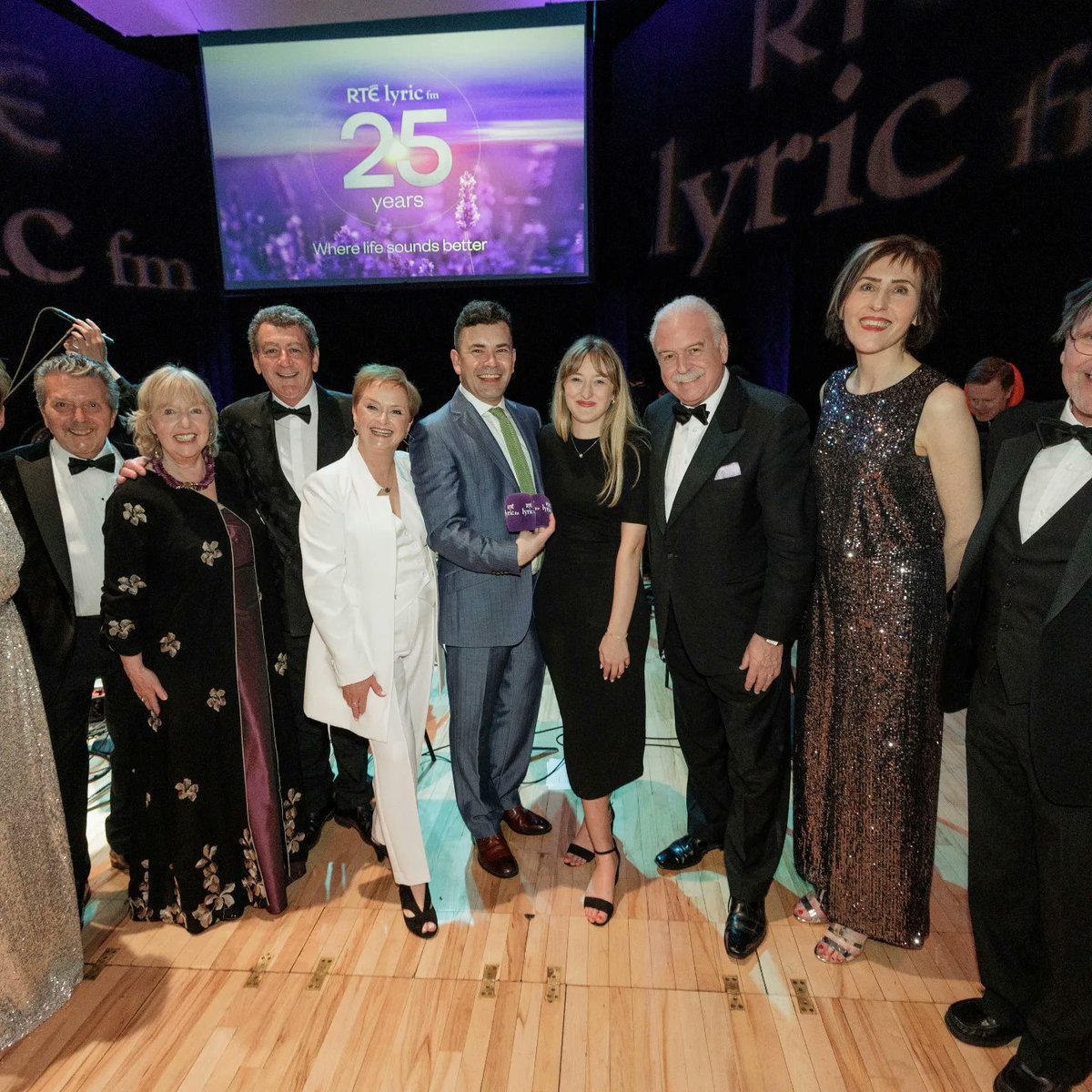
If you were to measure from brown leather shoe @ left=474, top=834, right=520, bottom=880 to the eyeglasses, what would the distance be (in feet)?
7.61

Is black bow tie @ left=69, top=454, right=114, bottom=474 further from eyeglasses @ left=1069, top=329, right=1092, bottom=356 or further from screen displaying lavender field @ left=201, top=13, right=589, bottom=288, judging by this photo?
screen displaying lavender field @ left=201, top=13, right=589, bottom=288

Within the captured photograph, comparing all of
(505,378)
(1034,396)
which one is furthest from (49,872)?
(1034,396)

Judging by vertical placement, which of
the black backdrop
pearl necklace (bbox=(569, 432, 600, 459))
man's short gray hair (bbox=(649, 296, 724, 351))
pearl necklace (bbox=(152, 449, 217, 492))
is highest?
the black backdrop

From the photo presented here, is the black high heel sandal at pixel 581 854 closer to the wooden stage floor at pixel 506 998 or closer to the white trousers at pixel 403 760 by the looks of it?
the wooden stage floor at pixel 506 998

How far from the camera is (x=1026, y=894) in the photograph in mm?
1830

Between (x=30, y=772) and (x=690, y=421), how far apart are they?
2.13 m

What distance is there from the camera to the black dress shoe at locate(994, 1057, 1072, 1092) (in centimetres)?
173

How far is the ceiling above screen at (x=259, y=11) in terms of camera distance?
5.12m

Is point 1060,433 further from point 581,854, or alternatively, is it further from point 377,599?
point 581,854

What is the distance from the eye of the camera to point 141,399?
2.15m

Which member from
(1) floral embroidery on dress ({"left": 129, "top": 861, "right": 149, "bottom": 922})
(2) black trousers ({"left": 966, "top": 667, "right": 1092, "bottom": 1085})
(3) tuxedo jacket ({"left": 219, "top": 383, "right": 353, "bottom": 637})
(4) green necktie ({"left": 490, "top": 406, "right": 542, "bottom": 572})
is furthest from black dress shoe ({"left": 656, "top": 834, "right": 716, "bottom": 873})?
(1) floral embroidery on dress ({"left": 129, "top": 861, "right": 149, "bottom": 922})

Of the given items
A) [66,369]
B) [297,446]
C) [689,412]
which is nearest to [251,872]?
[297,446]

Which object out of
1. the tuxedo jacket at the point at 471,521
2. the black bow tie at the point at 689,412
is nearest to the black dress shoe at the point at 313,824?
the tuxedo jacket at the point at 471,521

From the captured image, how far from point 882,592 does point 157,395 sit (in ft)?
7.11
